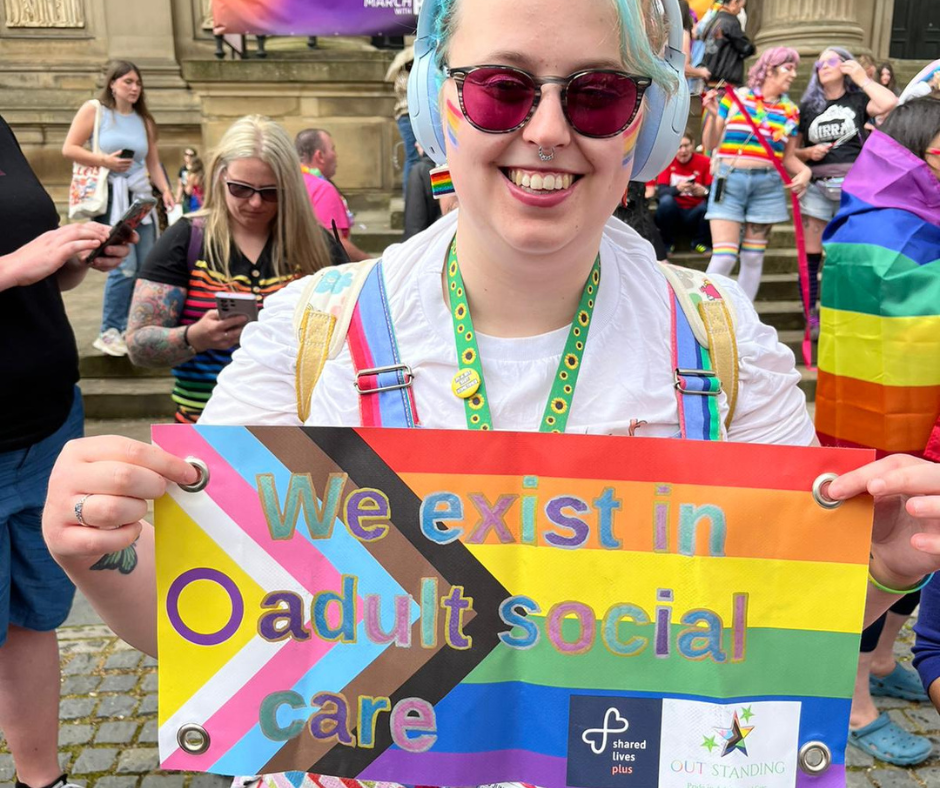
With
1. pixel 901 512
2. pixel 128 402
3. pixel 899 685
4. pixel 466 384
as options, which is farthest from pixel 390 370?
pixel 128 402

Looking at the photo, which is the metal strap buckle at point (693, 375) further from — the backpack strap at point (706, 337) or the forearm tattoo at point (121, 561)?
the forearm tattoo at point (121, 561)

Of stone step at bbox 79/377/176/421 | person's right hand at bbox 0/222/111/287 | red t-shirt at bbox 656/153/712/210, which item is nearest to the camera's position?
person's right hand at bbox 0/222/111/287

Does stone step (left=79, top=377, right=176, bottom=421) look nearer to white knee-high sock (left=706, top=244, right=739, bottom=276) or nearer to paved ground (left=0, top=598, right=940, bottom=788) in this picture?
paved ground (left=0, top=598, right=940, bottom=788)

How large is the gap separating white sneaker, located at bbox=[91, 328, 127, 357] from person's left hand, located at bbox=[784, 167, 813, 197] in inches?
192

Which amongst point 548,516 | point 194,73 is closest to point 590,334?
point 548,516

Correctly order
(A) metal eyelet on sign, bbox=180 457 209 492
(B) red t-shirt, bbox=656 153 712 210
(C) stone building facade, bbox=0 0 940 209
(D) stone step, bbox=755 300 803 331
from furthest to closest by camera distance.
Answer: (C) stone building facade, bbox=0 0 940 209 → (B) red t-shirt, bbox=656 153 712 210 → (D) stone step, bbox=755 300 803 331 → (A) metal eyelet on sign, bbox=180 457 209 492

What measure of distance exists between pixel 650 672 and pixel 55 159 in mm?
13161

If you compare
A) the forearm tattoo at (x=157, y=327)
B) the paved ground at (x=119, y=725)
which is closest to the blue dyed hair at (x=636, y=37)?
the forearm tattoo at (x=157, y=327)

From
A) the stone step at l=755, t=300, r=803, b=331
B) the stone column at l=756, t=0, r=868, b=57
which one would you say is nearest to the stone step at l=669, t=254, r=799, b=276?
the stone step at l=755, t=300, r=803, b=331

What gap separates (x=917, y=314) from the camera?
2732mm

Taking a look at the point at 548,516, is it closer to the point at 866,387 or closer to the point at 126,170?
the point at 866,387

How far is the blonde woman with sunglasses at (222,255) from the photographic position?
3104mm

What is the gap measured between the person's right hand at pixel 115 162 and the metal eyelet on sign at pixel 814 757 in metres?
6.10

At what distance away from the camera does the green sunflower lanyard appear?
1.37 m
